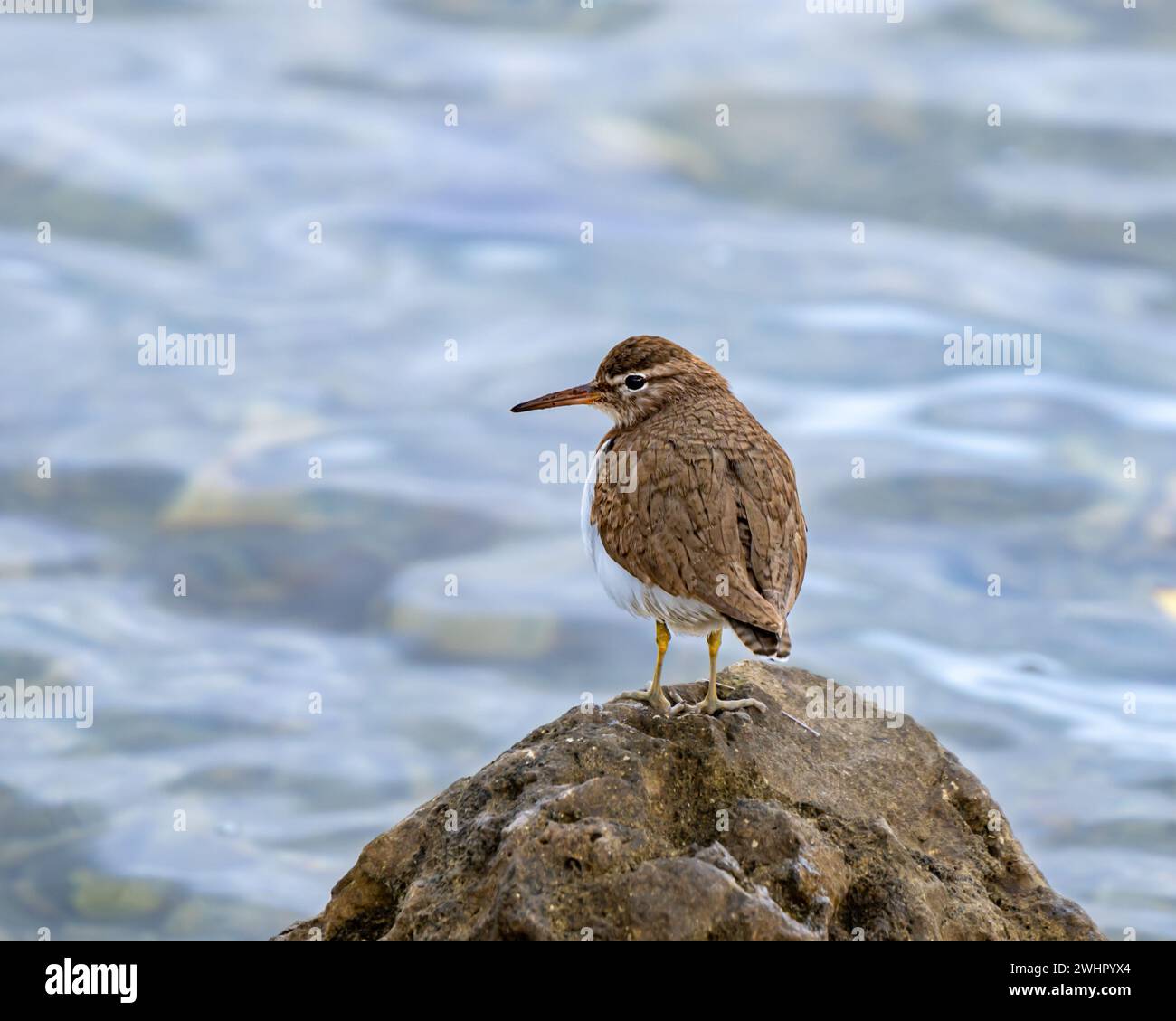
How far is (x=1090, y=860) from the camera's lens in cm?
1470

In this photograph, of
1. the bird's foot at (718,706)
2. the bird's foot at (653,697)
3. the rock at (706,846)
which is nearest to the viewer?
the rock at (706,846)

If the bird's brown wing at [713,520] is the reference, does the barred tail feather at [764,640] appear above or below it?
below

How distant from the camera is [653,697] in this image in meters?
7.92

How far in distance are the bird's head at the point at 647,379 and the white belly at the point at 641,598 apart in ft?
2.29

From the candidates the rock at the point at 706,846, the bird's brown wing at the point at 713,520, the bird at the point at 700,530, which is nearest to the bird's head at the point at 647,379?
the bird at the point at 700,530

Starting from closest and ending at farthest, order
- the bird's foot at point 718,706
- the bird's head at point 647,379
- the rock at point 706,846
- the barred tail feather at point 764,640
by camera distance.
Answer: the rock at point 706,846 → the barred tail feather at point 764,640 → the bird's foot at point 718,706 → the bird's head at point 647,379

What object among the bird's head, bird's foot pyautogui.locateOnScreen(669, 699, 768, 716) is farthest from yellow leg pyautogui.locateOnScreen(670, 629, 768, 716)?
the bird's head

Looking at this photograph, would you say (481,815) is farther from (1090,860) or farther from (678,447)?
(1090,860)

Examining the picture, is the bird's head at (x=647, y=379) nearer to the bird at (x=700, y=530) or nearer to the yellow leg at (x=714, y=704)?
the bird at (x=700, y=530)

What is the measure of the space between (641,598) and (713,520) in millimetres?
655

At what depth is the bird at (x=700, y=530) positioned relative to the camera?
7652 mm
